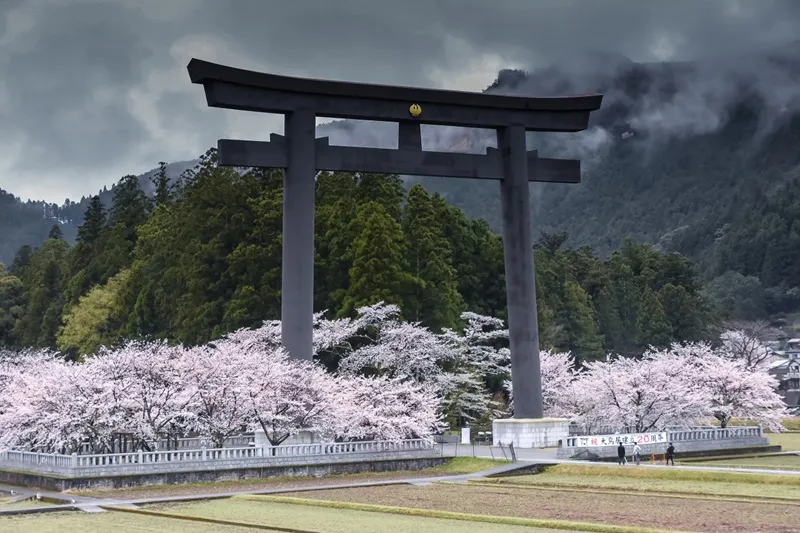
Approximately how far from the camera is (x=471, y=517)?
2902 cm

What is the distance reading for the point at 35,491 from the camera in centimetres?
3788

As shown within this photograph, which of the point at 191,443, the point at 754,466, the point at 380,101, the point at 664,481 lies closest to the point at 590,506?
the point at 664,481

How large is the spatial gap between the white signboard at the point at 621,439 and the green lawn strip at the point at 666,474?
13.7 feet

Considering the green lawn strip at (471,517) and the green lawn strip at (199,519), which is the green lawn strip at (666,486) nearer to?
the green lawn strip at (471,517)

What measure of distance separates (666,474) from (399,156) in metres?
19.0

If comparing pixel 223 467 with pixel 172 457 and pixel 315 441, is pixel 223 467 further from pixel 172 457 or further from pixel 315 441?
pixel 315 441

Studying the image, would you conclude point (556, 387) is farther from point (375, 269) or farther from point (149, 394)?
point (149, 394)

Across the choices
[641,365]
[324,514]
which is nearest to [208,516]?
[324,514]

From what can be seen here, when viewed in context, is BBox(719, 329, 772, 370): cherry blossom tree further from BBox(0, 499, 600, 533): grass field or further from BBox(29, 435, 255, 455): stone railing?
BBox(0, 499, 600, 533): grass field

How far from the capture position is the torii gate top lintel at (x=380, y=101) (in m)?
46.3

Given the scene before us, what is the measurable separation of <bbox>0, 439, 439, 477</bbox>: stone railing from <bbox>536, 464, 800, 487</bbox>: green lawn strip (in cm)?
699

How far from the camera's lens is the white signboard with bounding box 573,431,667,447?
157ft

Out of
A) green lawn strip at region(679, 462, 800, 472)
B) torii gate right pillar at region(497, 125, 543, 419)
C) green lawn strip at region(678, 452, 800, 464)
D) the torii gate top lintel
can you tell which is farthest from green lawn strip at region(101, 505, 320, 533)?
green lawn strip at region(678, 452, 800, 464)

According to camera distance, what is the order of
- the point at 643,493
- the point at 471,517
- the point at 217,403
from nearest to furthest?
the point at 471,517 < the point at 643,493 < the point at 217,403
